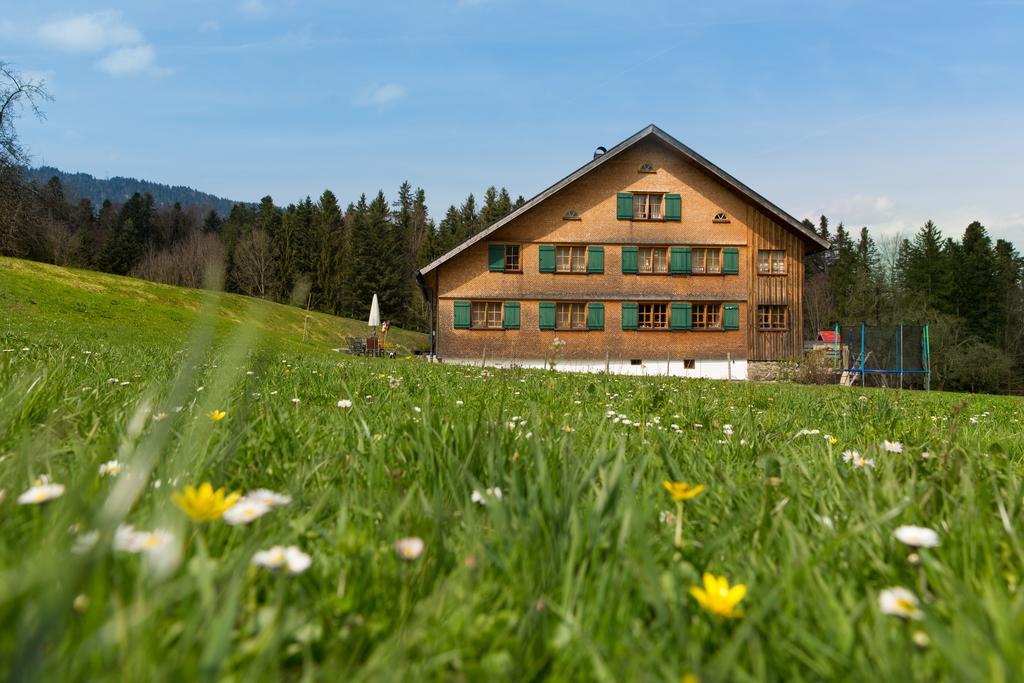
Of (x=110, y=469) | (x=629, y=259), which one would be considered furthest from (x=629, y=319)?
(x=110, y=469)

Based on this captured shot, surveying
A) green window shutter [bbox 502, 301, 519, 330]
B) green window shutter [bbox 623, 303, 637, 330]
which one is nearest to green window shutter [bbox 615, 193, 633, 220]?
green window shutter [bbox 623, 303, 637, 330]

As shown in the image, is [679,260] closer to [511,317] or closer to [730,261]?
[730,261]

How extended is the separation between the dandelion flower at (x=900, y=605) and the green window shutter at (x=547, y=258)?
101 ft

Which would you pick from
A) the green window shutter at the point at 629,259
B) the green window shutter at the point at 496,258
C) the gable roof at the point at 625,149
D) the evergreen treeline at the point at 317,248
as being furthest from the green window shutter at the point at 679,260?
the evergreen treeline at the point at 317,248

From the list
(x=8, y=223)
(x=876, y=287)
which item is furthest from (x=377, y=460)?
(x=876, y=287)

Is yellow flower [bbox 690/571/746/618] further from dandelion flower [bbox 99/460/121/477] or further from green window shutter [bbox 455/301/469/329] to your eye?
green window shutter [bbox 455/301/469/329]

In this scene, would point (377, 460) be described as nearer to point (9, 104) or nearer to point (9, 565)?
point (9, 565)

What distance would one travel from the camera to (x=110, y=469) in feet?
5.08

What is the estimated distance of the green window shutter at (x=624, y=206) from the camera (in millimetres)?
31688

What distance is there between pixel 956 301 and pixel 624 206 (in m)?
43.2

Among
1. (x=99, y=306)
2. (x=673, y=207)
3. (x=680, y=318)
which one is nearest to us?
(x=680, y=318)

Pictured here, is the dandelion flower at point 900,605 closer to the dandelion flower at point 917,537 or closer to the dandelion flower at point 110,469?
the dandelion flower at point 917,537

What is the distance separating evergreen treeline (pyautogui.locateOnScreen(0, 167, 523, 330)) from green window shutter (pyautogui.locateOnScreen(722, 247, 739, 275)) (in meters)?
40.3

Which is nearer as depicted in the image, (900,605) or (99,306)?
A: (900,605)
